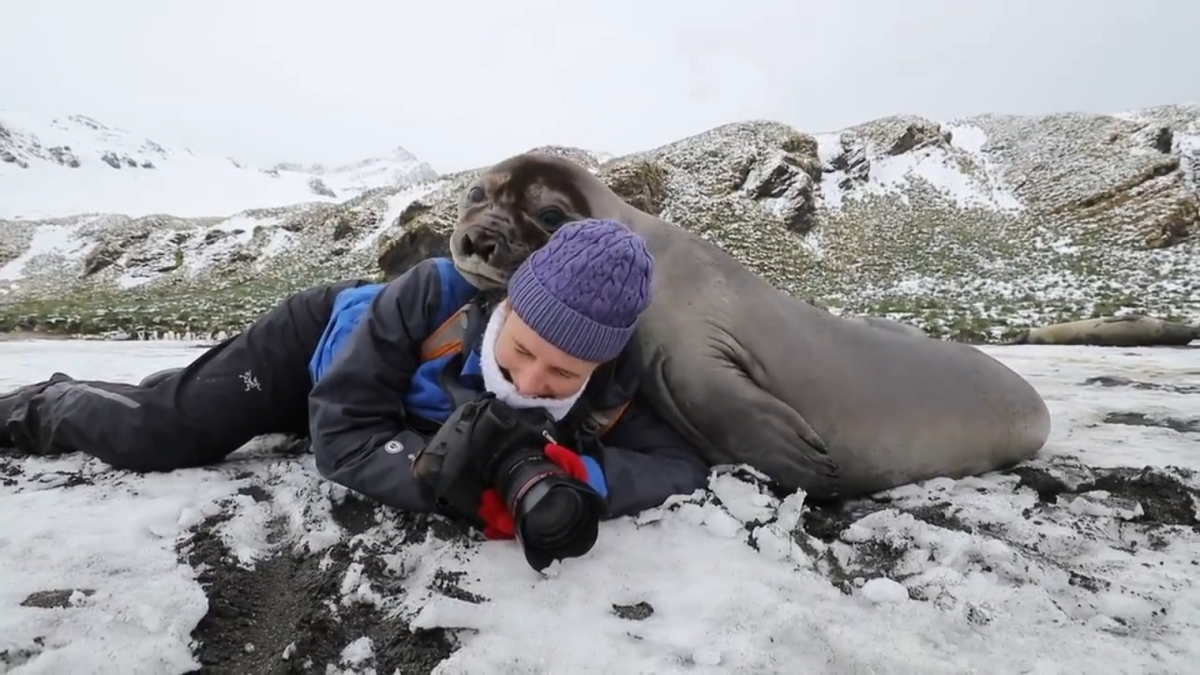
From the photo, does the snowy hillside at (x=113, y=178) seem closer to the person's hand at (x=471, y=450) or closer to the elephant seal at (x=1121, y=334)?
the elephant seal at (x=1121, y=334)

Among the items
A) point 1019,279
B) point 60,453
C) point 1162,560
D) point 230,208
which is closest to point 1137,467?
point 1162,560

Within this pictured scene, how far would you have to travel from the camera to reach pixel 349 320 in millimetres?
2992

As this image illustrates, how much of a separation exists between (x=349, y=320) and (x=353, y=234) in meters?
32.6

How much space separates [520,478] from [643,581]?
439 millimetres

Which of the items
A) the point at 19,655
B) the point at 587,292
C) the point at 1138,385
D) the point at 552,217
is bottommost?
the point at 1138,385

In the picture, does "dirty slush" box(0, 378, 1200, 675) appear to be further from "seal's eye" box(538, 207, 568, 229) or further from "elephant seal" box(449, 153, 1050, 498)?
"seal's eye" box(538, 207, 568, 229)

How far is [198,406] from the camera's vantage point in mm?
3033

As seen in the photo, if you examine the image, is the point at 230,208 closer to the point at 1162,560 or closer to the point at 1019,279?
the point at 1019,279

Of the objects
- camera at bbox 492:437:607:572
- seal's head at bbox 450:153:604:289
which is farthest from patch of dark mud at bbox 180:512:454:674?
seal's head at bbox 450:153:604:289

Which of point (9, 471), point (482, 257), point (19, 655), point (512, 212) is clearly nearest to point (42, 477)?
point (9, 471)

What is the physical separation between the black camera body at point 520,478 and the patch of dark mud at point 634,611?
0.19 metres

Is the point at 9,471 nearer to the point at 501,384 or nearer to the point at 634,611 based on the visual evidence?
the point at 501,384

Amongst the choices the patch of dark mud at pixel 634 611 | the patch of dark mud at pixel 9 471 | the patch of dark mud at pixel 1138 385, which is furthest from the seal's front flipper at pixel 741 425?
the patch of dark mud at pixel 1138 385

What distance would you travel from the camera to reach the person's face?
225 cm
